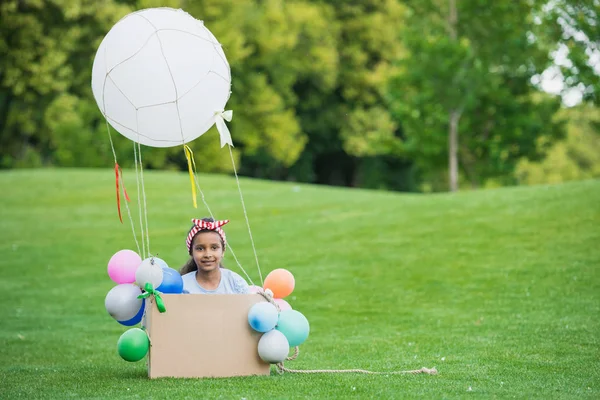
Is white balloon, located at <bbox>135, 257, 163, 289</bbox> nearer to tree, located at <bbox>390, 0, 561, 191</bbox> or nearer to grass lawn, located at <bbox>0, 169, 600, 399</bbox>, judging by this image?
grass lawn, located at <bbox>0, 169, 600, 399</bbox>

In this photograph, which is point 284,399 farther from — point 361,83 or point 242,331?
point 361,83

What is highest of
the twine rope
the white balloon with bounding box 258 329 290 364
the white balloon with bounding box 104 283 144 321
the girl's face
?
the girl's face

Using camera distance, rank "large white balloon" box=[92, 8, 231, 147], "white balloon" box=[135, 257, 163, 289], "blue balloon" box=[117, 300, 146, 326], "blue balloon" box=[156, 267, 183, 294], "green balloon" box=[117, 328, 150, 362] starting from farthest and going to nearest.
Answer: "large white balloon" box=[92, 8, 231, 147], "blue balloon" box=[117, 300, 146, 326], "blue balloon" box=[156, 267, 183, 294], "white balloon" box=[135, 257, 163, 289], "green balloon" box=[117, 328, 150, 362]

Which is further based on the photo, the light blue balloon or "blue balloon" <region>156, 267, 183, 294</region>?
"blue balloon" <region>156, 267, 183, 294</region>

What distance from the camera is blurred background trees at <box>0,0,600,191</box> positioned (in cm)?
3291

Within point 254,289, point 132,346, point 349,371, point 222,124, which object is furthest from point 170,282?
point 349,371

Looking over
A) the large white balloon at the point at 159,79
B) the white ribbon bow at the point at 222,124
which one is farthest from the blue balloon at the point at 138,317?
the white ribbon bow at the point at 222,124

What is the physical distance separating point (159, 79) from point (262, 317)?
221cm

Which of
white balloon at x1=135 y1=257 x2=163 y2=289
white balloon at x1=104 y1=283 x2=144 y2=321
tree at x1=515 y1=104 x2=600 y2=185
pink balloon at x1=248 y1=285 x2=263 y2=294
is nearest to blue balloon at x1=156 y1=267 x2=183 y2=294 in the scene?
white balloon at x1=135 y1=257 x2=163 y2=289

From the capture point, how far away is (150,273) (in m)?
6.96

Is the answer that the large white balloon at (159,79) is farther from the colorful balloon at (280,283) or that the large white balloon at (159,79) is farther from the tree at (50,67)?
the tree at (50,67)

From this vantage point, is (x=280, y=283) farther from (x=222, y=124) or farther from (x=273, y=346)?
(x=222, y=124)

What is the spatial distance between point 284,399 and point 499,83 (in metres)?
30.1

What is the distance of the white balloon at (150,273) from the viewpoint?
696 centimetres
